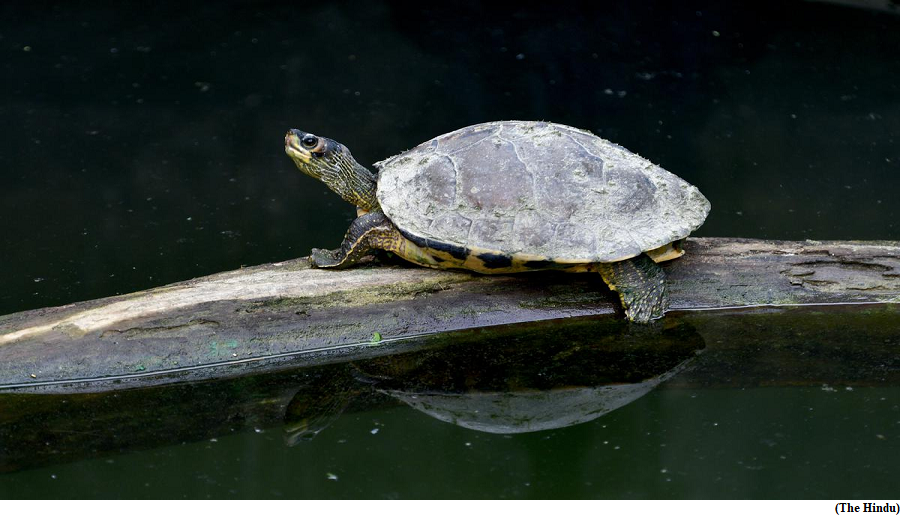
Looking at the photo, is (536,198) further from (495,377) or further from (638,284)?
(495,377)

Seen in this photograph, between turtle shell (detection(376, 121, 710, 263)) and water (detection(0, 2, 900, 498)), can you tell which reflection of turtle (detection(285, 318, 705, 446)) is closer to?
water (detection(0, 2, 900, 498))

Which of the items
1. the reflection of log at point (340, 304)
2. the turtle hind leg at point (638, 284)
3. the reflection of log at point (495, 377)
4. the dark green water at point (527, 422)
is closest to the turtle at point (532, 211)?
the turtle hind leg at point (638, 284)

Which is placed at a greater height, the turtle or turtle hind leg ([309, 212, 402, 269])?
the turtle

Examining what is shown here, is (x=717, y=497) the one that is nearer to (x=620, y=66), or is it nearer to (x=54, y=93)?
(x=620, y=66)

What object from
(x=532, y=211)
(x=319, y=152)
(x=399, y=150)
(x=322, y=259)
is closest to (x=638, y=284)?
(x=532, y=211)

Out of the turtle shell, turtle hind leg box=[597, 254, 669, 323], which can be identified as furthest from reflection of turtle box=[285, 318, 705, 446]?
the turtle shell

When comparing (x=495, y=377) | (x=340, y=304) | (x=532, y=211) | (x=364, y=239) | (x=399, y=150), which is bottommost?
(x=399, y=150)

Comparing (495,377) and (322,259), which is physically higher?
(322,259)
